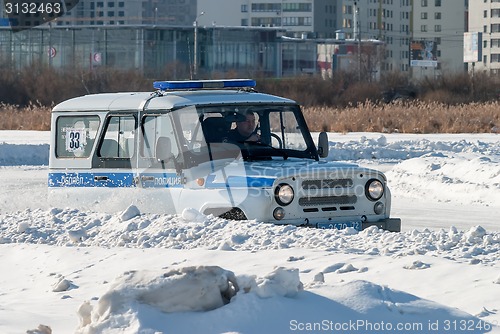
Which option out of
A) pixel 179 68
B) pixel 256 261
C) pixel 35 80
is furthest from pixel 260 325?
pixel 179 68

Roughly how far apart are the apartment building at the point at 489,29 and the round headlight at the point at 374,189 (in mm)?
153702

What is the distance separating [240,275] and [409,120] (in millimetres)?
37409

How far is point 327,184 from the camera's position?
1292cm

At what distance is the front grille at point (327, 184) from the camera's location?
42.0ft

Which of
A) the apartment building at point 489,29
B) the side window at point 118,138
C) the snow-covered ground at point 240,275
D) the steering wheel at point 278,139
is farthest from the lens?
the apartment building at point 489,29

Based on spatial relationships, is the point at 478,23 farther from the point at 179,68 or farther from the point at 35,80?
the point at 35,80

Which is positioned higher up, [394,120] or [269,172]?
[269,172]

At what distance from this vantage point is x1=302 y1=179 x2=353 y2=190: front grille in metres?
12.8

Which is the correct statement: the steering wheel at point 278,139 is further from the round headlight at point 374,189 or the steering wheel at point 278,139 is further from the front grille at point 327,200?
the round headlight at point 374,189

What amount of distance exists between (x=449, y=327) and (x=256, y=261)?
319 centimetres

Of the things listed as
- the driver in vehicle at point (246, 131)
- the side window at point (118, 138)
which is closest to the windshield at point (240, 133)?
the driver in vehicle at point (246, 131)

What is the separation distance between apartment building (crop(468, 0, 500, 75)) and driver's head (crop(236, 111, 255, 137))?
153525 millimetres

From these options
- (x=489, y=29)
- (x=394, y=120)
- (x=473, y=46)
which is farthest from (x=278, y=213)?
(x=489, y=29)

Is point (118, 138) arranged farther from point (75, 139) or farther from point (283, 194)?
point (283, 194)
